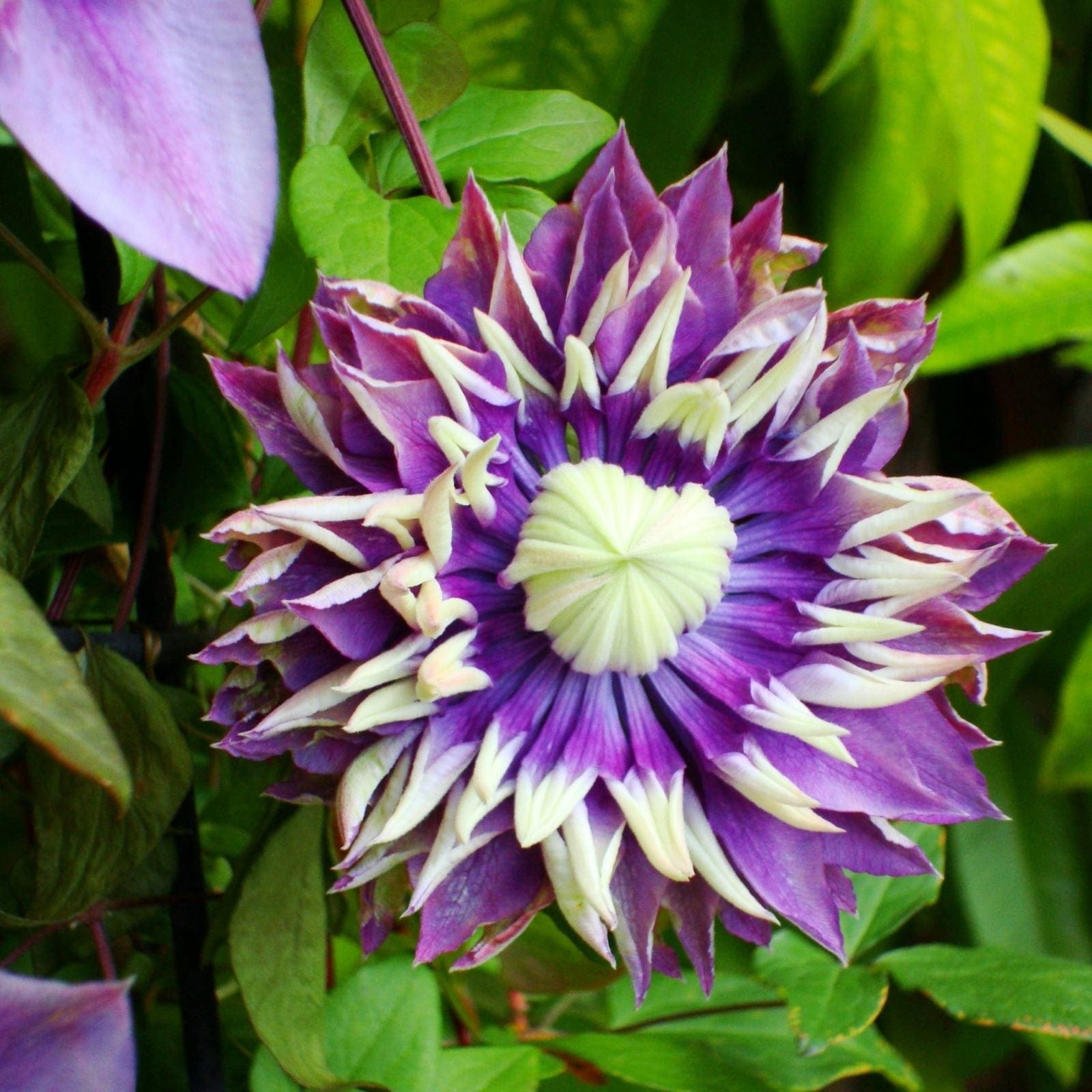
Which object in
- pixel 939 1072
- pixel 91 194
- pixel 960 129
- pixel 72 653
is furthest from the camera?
pixel 939 1072

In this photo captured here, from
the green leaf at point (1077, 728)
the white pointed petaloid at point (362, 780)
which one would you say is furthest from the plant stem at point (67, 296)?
the green leaf at point (1077, 728)

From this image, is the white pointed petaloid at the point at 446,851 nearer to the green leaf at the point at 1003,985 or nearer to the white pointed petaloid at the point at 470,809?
the white pointed petaloid at the point at 470,809

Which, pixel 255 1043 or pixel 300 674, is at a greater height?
pixel 300 674

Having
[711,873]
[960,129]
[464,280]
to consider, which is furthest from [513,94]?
[960,129]

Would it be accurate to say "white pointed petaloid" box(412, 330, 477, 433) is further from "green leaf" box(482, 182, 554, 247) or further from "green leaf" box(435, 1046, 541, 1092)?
"green leaf" box(435, 1046, 541, 1092)

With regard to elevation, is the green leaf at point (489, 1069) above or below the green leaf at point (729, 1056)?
above

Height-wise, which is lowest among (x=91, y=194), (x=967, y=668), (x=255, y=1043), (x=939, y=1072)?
(x=939, y=1072)

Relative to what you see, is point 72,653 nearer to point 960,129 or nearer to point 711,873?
point 711,873
